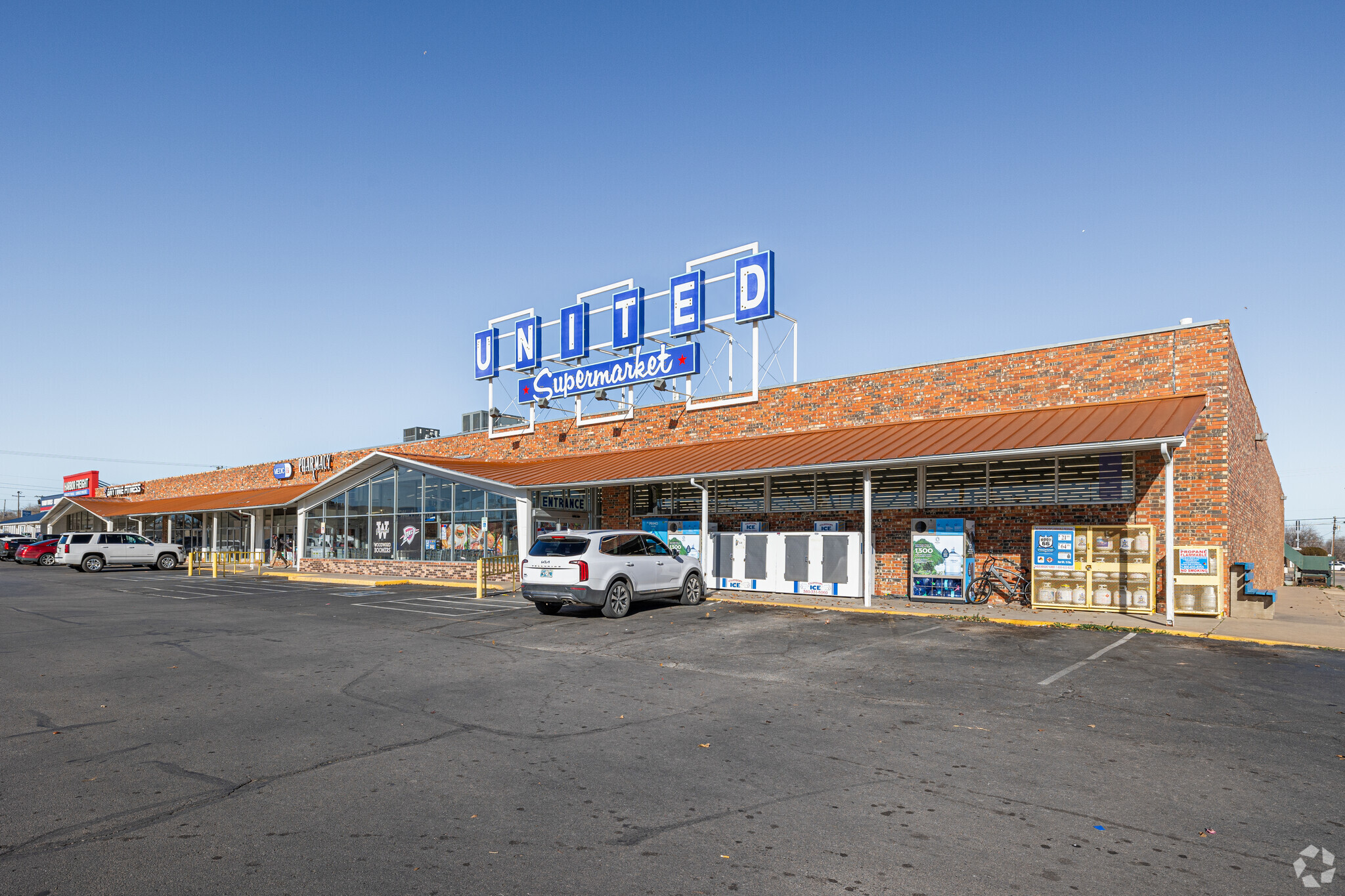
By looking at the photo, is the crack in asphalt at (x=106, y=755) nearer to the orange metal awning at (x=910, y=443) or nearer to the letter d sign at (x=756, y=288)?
the orange metal awning at (x=910, y=443)

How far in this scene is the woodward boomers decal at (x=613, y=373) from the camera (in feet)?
89.8

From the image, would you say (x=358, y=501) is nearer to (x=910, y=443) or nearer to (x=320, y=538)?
(x=320, y=538)

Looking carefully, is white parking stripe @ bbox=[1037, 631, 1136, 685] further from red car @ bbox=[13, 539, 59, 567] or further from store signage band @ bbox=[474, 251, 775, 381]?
red car @ bbox=[13, 539, 59, 567]

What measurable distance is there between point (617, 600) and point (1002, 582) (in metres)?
8.88

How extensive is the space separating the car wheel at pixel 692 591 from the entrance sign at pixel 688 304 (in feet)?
33.4

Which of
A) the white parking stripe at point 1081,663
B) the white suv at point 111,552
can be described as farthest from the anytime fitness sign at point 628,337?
the white suv at point 111,552

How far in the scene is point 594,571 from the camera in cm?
1645

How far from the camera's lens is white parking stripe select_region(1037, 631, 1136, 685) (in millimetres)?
10289

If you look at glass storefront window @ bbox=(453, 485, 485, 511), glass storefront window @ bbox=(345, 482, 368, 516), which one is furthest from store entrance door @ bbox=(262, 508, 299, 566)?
glass storefront window @ bbox=(453, 485, 485, 511)

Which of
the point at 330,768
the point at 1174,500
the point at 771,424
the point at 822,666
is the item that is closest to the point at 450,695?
the point at 330,768

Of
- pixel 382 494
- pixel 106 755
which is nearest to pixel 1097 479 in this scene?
pixel 106 755

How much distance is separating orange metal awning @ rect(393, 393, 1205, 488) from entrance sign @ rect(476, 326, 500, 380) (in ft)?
22.4

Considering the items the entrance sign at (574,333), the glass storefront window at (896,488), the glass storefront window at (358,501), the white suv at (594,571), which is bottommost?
the white suv at (594,571)

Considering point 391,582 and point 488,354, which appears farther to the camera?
point 488,354
